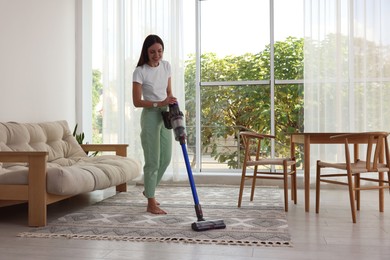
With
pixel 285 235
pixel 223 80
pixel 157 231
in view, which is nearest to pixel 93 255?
pixel 157 231

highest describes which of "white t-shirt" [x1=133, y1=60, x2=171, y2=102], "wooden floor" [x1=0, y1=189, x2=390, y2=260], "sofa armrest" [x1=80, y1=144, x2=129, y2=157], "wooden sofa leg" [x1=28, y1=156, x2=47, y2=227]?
"white t-shirt" [x1=133, y1=60, x2=171, y2=102]

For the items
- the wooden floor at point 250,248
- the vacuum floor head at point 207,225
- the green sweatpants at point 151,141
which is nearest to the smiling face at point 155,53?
the green sweatpants at point 151,141

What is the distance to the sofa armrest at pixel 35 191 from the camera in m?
2.93

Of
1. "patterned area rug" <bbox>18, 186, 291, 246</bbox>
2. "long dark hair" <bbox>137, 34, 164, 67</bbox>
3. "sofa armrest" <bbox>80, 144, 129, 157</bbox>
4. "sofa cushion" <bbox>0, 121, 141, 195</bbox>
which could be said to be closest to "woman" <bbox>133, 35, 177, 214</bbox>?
"long dark hair" <bbox>137, 34, 164, 67</bbox>

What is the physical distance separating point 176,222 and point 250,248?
2.50ft

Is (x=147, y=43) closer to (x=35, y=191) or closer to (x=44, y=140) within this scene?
(x=35, y=191)

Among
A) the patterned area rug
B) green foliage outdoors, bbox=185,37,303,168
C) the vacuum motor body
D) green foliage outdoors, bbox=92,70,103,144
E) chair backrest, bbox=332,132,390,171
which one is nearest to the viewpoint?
the patterned area rug

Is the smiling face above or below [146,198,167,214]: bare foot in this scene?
above

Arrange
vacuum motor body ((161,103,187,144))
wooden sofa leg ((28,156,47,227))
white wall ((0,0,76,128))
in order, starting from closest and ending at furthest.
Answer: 1. wooden sofa leg ((28,156,47,227))
2. vacuum motor body ((161,103,187,144))
3. white wall ((0,0,76,128))

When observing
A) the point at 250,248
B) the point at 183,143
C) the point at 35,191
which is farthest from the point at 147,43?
the point at 250,248

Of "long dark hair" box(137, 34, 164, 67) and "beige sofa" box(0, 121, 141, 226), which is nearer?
"beige sofa" box(0, 121, 141, 226)

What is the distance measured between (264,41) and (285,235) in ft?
10.8

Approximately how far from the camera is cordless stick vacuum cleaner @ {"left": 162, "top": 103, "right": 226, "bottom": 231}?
9.07 feet

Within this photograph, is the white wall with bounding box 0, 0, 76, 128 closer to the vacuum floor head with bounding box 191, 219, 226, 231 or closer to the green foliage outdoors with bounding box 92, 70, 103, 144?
the green foliage outdoors with bounding box 92, 70, 103, 144
